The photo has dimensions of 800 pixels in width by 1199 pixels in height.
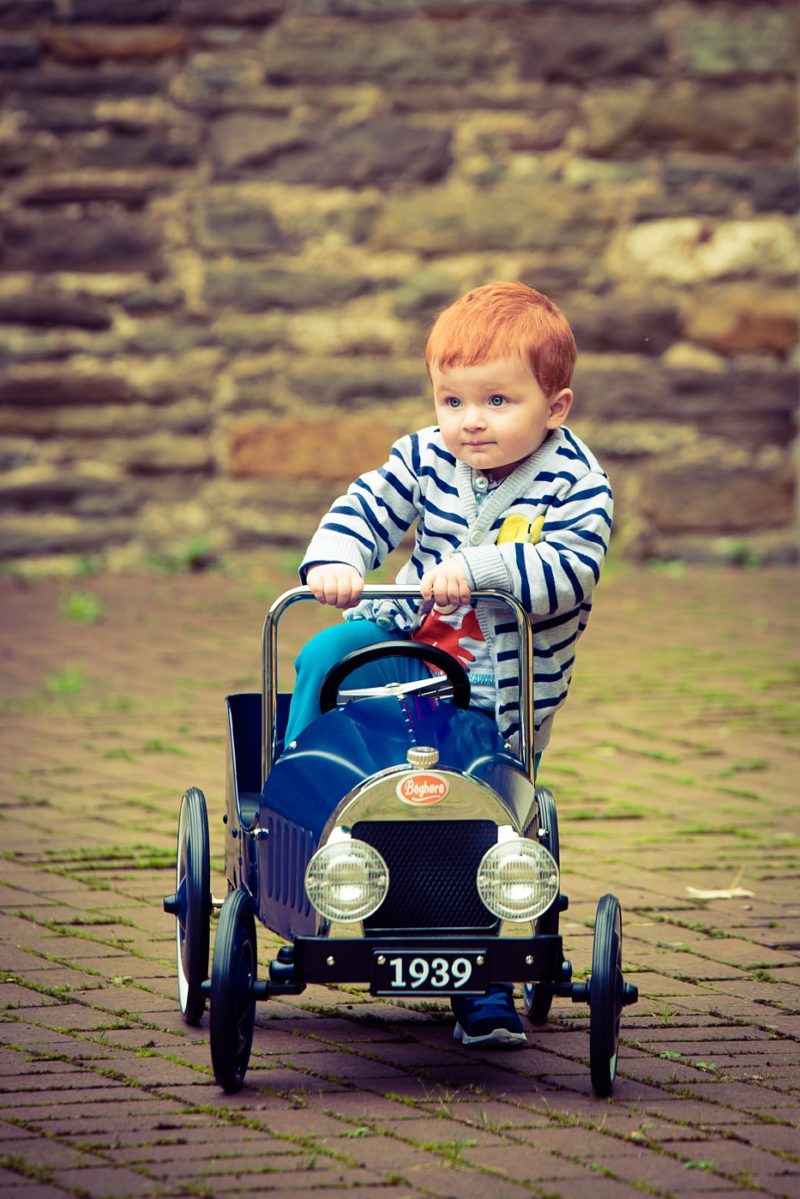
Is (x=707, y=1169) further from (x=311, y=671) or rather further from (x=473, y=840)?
(x=311, y=671)

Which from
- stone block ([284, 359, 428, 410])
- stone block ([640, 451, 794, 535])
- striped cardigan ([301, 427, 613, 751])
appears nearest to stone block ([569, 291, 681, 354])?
stone block ([640, 451, 794, 535])

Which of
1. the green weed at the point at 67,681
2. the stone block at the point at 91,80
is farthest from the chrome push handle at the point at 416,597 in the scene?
the stone block at the point at 91,80

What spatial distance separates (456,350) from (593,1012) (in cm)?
117

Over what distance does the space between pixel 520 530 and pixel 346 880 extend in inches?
29.8

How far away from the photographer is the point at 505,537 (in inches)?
134

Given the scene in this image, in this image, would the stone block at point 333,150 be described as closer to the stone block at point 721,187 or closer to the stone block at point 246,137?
the stone block at point 246,137

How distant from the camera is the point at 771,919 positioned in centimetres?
416

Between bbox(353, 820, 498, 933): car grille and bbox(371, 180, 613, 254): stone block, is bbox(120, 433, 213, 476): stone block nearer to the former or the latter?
bbox(371, 180, 613, 254): stone block

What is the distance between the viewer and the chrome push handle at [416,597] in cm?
325

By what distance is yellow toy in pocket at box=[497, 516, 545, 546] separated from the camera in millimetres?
3395

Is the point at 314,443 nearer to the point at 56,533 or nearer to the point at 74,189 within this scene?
A: the point at 56,533

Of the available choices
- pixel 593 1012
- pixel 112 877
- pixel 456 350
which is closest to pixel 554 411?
pixel 456 350

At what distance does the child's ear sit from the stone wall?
5.36m

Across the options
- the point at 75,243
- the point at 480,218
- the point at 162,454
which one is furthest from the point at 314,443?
the point at 75,243
